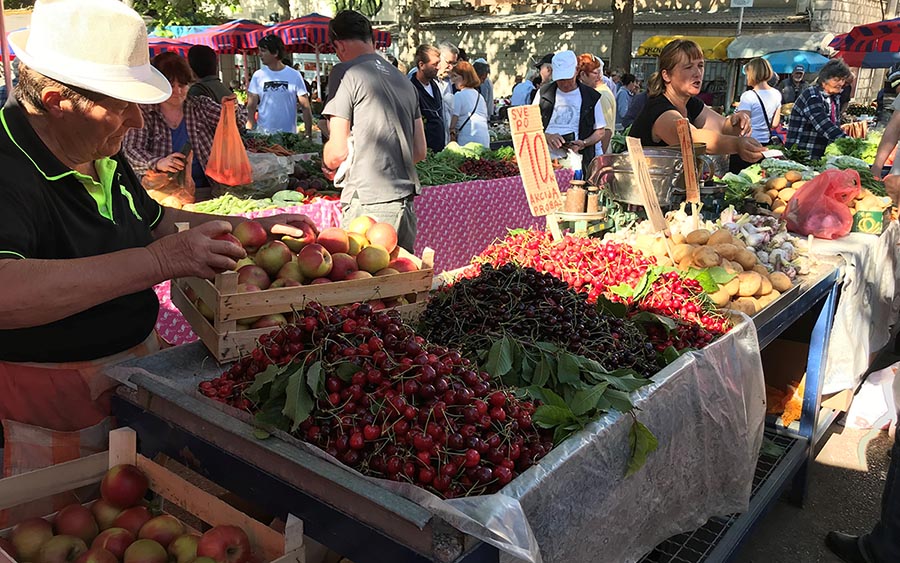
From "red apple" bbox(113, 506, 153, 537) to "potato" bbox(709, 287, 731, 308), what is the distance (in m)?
2.18

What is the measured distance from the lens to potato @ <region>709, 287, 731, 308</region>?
285 centimetres

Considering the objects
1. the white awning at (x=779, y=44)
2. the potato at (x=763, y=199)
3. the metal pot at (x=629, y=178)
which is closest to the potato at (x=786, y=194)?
the potato at (x=763, y=199)

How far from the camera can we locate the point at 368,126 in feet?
13.0

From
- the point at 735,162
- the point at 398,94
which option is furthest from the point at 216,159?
the point at 735,162

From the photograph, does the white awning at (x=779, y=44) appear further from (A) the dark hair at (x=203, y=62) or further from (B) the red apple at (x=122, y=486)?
(B) the red apple at (x=122, y=486)

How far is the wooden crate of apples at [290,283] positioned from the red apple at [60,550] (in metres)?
0.62

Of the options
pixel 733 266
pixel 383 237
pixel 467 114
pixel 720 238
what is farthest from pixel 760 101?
pixel 383 237

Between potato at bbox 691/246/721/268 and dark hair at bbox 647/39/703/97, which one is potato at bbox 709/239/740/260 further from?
dark hair at bbox 647/39/703/97

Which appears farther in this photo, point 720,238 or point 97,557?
point 720,238

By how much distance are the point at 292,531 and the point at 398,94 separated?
298 cm

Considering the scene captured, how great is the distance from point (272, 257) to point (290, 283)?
143 mm

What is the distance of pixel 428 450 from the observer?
143 cm

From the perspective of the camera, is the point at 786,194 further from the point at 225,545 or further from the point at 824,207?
the point at 225,545

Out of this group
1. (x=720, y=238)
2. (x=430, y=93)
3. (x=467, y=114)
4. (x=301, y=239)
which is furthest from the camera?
(x=467, y=114)
